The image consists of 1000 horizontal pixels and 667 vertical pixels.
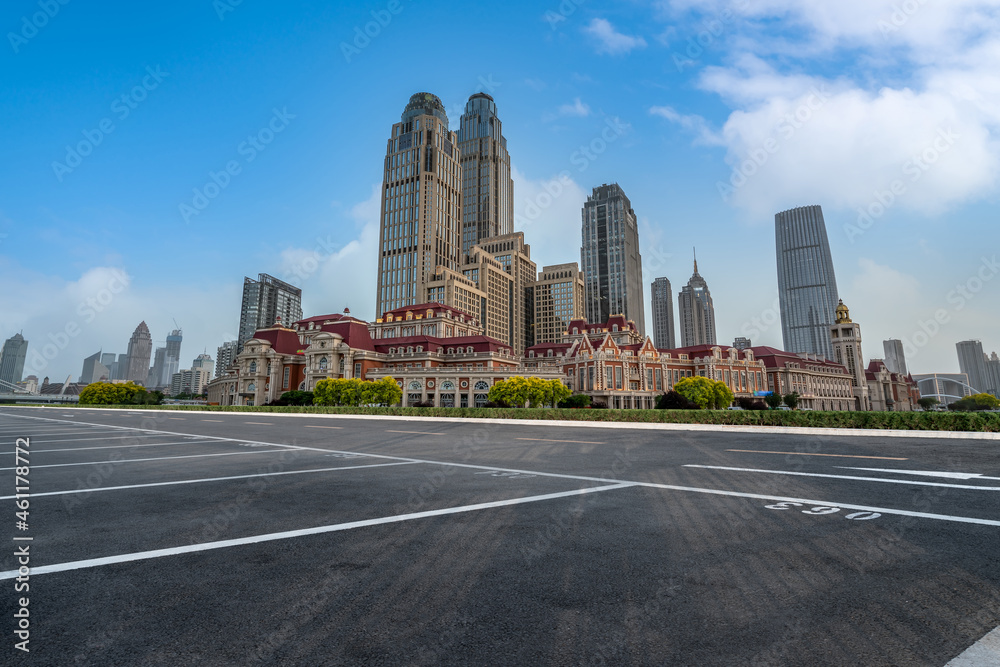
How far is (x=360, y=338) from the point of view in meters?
77.8

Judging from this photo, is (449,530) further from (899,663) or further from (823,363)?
(823,363)

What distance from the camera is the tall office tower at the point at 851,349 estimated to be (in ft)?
377

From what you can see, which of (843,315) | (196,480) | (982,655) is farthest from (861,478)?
(843,315)

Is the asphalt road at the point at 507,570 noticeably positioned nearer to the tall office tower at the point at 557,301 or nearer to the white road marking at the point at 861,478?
the white road marking at the point at 861,478

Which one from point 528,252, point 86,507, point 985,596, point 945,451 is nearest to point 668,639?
point 985,596

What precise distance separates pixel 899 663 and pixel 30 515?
10.9 metres

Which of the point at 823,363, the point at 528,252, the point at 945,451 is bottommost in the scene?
the point at 945,451

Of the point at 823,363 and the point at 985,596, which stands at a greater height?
the point at 823,363

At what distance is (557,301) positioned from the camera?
161m

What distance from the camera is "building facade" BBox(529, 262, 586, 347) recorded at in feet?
523

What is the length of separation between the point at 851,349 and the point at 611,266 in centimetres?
9012

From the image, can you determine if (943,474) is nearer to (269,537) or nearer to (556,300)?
(269,537)

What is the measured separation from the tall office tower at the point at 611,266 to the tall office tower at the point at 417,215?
67.1 metres

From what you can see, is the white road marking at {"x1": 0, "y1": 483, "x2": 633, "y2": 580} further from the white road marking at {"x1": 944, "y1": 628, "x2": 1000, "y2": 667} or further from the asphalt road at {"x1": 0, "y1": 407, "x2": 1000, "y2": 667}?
the white road marking at {"x1": 944, "y1": 628, "x2": 1000, "y2": 667}
